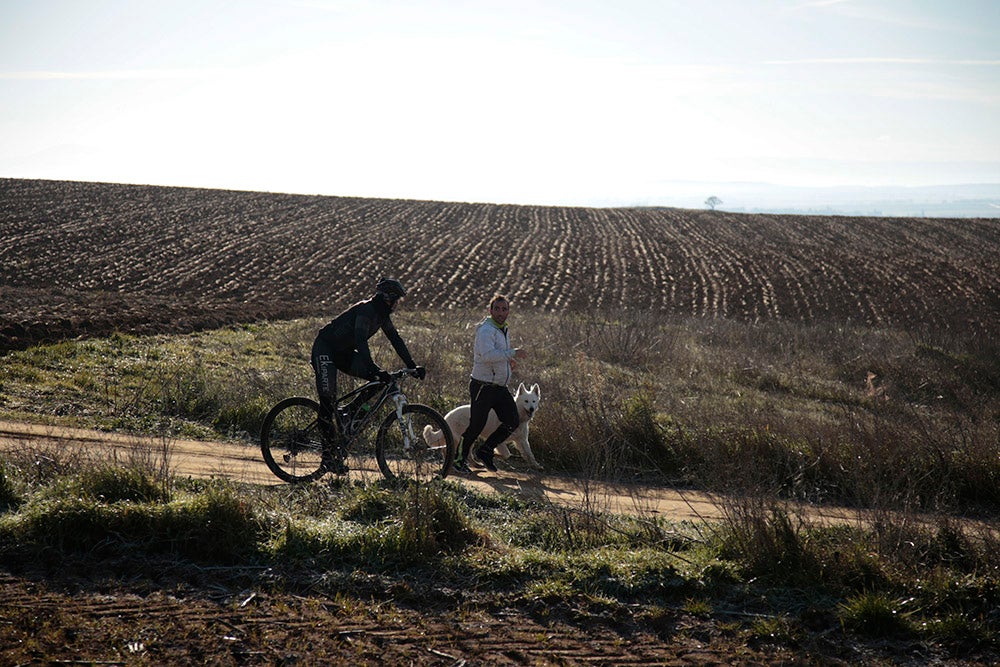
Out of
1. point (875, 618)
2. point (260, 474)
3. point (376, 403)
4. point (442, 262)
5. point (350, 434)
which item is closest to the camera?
point (875, 618)

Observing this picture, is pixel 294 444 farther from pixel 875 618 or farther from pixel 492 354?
pixel 875 618

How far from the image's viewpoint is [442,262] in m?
44.3

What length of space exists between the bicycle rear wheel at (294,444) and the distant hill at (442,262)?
979 cm

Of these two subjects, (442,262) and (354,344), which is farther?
(442,262)

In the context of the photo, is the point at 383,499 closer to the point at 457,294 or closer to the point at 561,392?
the point at 561,392

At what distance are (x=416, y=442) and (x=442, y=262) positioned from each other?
118 feet

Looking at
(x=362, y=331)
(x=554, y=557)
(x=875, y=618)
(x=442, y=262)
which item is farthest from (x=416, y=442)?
(x=442, y=262)

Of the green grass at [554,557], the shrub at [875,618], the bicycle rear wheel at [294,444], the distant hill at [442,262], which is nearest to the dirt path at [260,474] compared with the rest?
the bicycle rear wheel at [294,444]

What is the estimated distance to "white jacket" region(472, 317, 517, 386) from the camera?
9328 millimetres

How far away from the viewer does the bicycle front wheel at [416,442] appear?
8.56m

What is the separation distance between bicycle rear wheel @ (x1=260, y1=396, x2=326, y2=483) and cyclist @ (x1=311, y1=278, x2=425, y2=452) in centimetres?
19

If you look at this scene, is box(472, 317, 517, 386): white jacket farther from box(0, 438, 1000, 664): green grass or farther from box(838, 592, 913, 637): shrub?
box(838, 592, 913, 637): shrub

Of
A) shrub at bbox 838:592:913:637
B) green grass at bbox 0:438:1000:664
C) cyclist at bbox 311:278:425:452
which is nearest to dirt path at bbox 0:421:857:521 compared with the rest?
green grass at bbox 0:438:1000:664

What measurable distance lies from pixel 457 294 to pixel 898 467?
28.8m
